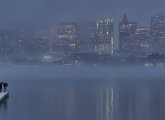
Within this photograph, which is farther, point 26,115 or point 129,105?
point 129,105

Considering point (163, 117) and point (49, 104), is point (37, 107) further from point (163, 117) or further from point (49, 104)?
point (163, 117)

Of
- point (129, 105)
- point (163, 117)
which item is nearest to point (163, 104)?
point (129, 105)

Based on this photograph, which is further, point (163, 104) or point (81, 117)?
point (163, 104)

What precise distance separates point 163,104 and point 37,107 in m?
12.4

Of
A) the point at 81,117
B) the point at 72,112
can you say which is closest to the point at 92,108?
the point at 72,112

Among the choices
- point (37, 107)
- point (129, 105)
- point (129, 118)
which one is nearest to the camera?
point (129, 118)

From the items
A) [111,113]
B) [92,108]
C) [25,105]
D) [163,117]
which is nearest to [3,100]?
[25,105]

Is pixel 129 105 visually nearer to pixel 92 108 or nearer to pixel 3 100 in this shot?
pixel 92 108

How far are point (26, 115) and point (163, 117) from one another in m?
10.4

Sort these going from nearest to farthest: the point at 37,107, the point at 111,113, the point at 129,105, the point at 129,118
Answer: the point at 129,118, the point at 111,113, the point at 37,107, the point at 129,105

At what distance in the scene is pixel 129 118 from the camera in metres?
37.6

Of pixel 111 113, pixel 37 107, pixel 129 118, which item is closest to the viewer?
pixel 129 118

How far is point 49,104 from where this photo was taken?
159ft

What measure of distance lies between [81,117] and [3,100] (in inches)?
513
